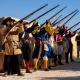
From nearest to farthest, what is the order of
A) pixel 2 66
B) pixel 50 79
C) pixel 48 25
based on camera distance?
pixel 50 79
pixel 2 66
pixel 48 25

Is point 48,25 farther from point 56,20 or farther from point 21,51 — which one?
point 56,20

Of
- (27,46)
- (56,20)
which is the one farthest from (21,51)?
(56,20)

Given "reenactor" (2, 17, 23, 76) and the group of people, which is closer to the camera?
"reenactor" (2, 17, 23, 76)

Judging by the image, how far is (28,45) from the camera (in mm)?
12773

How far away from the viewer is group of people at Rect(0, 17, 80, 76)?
11586 millimetres

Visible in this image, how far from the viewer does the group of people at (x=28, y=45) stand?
11.6 metres

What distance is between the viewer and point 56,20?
55.0 ft

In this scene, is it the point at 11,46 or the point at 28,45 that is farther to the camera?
the point at 28,45

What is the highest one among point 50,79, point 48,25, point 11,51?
point 48,25

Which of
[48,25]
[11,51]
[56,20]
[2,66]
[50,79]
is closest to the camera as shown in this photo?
[50,79]

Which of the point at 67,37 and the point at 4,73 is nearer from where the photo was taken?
the point at 4,73

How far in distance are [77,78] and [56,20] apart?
5.96m

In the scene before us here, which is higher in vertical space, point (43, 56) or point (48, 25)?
point (48, 25)

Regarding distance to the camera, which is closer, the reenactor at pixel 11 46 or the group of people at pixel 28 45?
the reenactor at pixel 11 46
